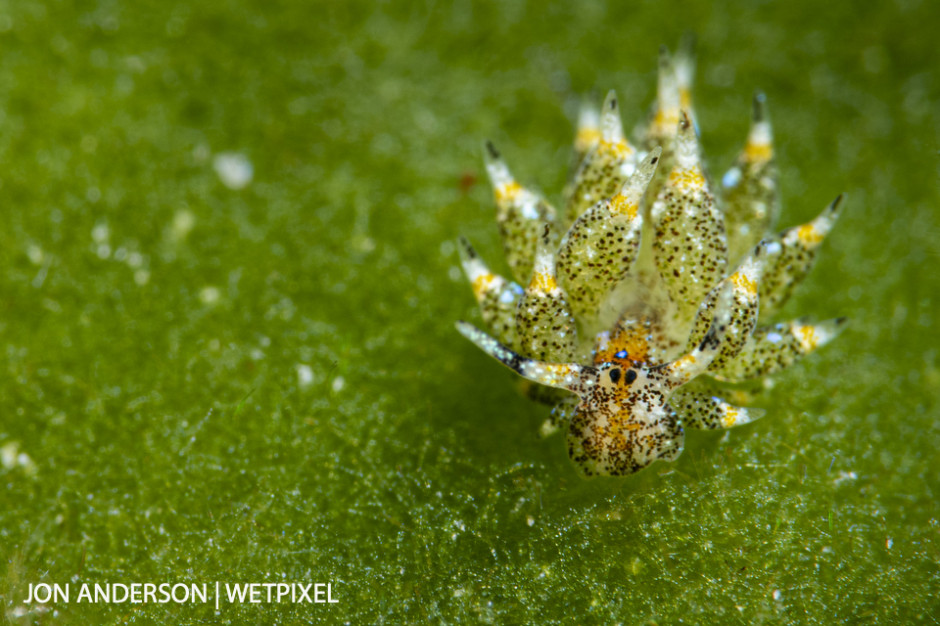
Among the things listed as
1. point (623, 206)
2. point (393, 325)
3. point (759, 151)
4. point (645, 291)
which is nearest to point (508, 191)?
point (623, 206)

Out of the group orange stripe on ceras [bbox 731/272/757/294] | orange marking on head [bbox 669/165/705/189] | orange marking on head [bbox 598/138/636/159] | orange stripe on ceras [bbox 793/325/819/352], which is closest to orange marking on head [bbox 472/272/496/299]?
orange marking on head [bbox 598/138/636/159]

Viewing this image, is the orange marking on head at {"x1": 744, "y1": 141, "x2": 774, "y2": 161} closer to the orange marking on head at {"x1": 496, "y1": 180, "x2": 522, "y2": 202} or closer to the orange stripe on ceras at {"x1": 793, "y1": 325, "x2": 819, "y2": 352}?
the orange stripe on ceras at {"x1": 793, "y1": 325, "x2": 819, "y2": 352}

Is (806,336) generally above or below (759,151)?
below

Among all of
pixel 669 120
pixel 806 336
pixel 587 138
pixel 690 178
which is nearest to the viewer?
pixel 690 178

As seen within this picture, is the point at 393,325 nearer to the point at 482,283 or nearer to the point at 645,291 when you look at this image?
the point at 482,283

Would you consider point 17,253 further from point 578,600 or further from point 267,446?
point 578,600

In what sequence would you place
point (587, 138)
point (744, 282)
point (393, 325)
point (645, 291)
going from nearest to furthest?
point (744, 282) < point (645, 291) < point (587, 138) < point (393, 325)
